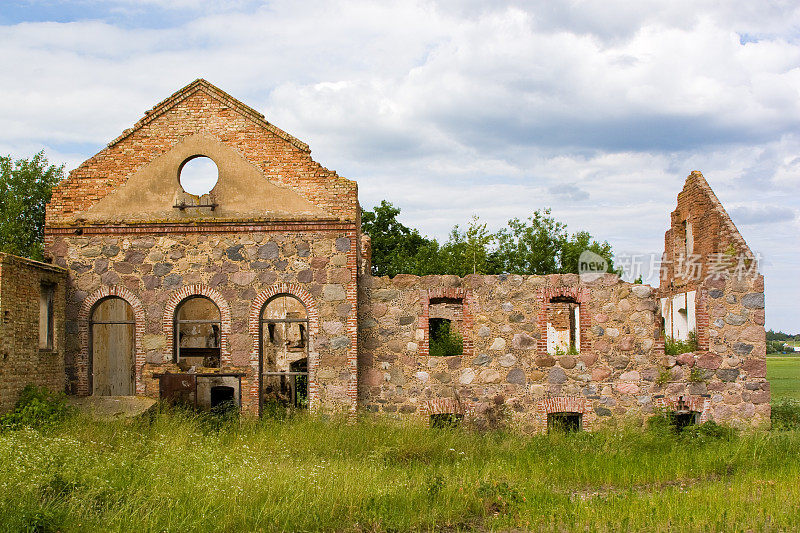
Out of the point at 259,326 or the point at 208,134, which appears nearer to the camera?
the point at 259,326

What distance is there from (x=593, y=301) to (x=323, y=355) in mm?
6170

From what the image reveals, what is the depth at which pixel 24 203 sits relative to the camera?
2859cm

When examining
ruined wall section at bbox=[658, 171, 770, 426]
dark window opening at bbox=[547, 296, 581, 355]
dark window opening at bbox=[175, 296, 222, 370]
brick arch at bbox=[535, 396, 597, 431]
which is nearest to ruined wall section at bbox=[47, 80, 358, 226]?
brick arch at bbox=[535, 396, 597, 431]

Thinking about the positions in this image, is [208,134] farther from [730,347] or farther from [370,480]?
[730,347]

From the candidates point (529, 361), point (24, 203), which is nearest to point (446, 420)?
point (529, 361)

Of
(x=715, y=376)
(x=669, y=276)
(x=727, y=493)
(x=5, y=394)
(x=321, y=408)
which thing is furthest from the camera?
(x=669, y=276)

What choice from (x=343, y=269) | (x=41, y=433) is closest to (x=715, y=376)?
(x=343, y=269)

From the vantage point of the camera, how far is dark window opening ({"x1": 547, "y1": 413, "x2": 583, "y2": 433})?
15.7 m

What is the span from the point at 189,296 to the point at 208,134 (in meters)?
3.61

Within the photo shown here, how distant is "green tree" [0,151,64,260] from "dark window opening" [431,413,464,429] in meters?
18.6

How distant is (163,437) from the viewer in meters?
12.4

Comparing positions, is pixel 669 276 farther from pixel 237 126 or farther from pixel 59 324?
pixel 59 324

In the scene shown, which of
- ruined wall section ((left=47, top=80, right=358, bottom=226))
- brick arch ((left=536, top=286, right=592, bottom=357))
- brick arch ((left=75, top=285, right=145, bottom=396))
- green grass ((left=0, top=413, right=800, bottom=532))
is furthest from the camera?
brick arch ((left=536, top=286, right=592, bottom=357))

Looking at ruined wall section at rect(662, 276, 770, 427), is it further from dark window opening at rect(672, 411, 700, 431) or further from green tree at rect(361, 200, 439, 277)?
green tree at rect(361, 200, 439, 277)
